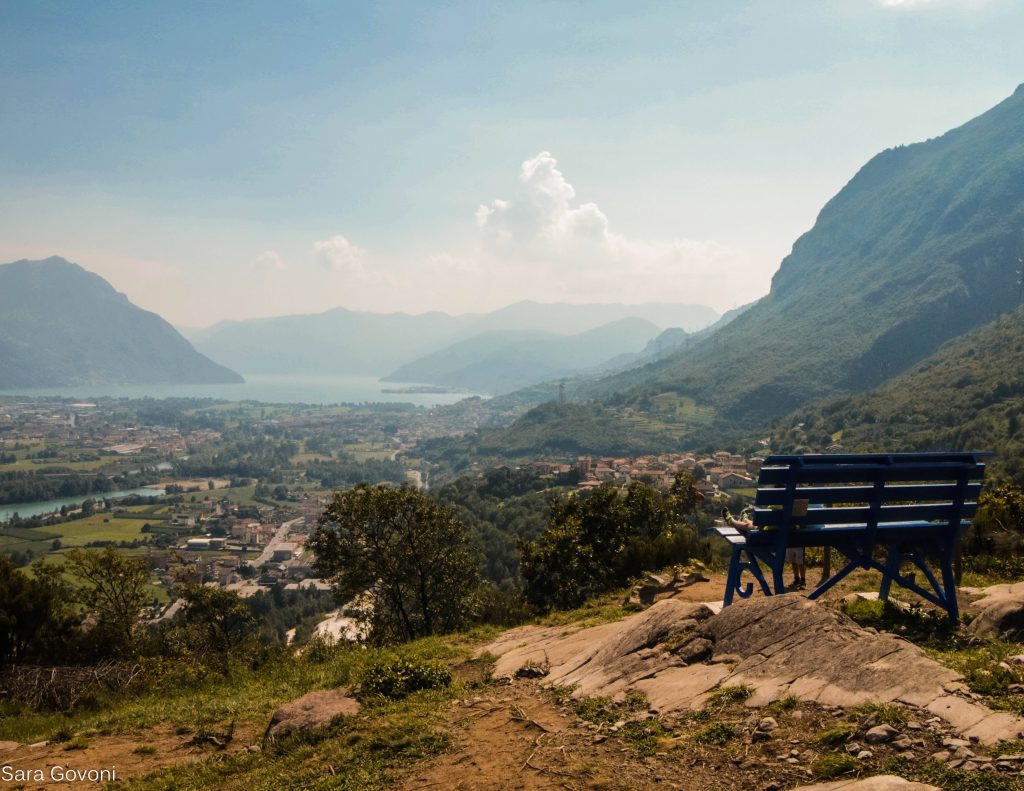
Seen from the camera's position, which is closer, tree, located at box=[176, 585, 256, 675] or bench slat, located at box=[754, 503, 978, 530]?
bench slat, located at box=[754, 503, 978, 530]

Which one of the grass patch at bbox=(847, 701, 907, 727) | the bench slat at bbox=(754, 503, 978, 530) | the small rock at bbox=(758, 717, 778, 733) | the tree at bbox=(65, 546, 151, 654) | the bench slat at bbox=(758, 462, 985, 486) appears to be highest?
the bench slat at bbox=(758, 462, 985, 486)

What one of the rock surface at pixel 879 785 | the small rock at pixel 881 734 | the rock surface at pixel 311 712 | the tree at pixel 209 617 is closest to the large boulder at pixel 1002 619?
the small rock at pixel 881 734

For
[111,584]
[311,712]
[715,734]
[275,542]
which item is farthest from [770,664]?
[275,542]

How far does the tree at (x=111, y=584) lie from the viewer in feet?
58.5

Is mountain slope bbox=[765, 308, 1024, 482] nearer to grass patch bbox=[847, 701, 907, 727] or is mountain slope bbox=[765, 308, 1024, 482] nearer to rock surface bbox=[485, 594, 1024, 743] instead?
rock surface bbox=[485, 594, 1024, 743]

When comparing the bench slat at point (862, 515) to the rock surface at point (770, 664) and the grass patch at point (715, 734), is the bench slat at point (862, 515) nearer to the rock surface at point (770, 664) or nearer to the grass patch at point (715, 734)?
the rock surface at point (770, 664)

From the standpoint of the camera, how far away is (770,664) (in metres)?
5.12

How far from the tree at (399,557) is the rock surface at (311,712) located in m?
8.54

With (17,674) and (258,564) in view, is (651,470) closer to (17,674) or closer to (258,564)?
(258,564)

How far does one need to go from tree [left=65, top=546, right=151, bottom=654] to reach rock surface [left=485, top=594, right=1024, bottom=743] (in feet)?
53.9

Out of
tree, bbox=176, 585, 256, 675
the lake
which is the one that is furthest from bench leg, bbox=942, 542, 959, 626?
the lake

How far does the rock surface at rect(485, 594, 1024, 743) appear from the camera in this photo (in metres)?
4.29

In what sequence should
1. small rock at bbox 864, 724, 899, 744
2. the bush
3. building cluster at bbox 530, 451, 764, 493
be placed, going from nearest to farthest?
1. small rock at bbox 864, 724, 899, 744
2. the bush
3. building cluster at bbox 530, 451, 764, 493

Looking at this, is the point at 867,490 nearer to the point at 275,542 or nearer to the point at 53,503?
the point at 275,542
